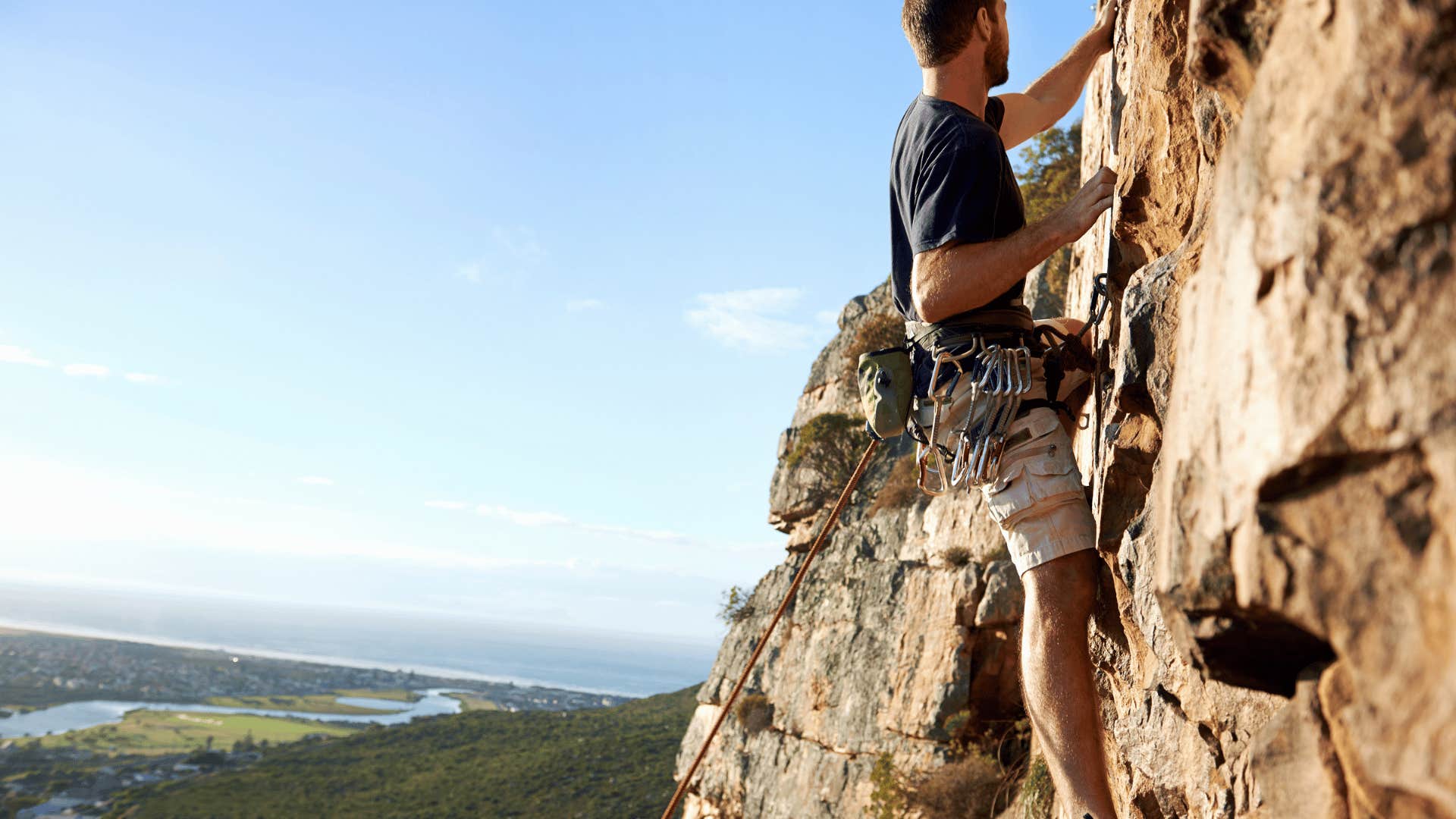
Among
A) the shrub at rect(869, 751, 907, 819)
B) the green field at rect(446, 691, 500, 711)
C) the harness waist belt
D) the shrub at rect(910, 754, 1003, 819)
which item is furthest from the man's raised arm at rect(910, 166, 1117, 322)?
the green field at rect(446, 691, 500, 711)

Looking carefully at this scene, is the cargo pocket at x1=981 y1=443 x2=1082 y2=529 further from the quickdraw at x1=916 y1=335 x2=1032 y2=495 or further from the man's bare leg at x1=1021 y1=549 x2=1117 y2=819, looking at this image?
the man's bare leg at x1=1021 y1=549 x2=1117 y2=819

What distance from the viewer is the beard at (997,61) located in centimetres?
434

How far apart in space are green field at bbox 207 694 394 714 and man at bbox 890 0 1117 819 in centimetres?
14225

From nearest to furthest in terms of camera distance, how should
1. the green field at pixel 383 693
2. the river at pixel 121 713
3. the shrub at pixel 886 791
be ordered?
the shrub at pixel 886 791 → the river at pixel 121 713 → the green field at pixel 383 693

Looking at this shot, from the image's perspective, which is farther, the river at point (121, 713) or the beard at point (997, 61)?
the river at point (121, 713)

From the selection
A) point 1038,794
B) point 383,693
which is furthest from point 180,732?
point 1038,794

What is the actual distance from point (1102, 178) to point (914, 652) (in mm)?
9384

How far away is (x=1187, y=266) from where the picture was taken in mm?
3287

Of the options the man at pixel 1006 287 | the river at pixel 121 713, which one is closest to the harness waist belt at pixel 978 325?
the man at pixel 1006 287

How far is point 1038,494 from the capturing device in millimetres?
3756

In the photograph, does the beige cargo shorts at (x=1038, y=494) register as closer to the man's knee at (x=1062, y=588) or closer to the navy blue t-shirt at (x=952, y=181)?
the man's knee at (x=1062, y=588)

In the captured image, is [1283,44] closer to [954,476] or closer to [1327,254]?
[1327,254]

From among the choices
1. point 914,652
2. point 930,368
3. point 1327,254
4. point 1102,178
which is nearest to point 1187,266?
point 1102,178

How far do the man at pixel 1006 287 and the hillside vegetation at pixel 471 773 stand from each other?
27941mm
